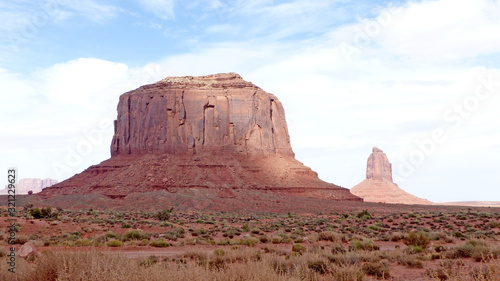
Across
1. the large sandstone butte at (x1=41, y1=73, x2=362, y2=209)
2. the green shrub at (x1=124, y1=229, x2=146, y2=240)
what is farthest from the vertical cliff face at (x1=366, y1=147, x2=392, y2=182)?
the green shrub at (x1=124, y1=229, x2=146, y2=240)

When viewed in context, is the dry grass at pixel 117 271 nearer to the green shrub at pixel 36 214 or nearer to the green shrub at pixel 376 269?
the green shrub at pixel 376 269

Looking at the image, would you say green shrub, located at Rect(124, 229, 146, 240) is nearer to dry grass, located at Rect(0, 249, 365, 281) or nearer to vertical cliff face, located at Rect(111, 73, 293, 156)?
dry grass, located at Rect(0, 249, 365, 281)

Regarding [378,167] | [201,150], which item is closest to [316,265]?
[201,150]

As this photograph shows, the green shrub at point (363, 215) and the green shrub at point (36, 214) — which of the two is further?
the green shrub at point (363, 215)

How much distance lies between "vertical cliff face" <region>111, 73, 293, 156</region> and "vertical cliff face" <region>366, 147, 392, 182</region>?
73.8 m

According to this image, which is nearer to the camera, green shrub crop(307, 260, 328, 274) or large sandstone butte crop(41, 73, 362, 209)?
green shrub crop(307, 260, 328, 274)

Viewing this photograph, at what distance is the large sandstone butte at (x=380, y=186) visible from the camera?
446 feet

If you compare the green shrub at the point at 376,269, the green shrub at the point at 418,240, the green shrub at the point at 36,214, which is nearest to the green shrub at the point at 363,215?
the green shrub at the point at 418,240

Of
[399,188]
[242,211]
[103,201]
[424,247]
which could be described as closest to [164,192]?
[103,201]

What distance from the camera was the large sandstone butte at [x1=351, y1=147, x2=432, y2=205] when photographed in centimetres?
13588

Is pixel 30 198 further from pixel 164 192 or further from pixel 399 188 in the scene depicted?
pixel 399 188

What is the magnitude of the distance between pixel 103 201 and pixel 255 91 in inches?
1525

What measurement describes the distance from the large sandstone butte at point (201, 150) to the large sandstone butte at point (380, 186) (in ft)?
192

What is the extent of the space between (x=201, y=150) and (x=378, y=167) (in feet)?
299
